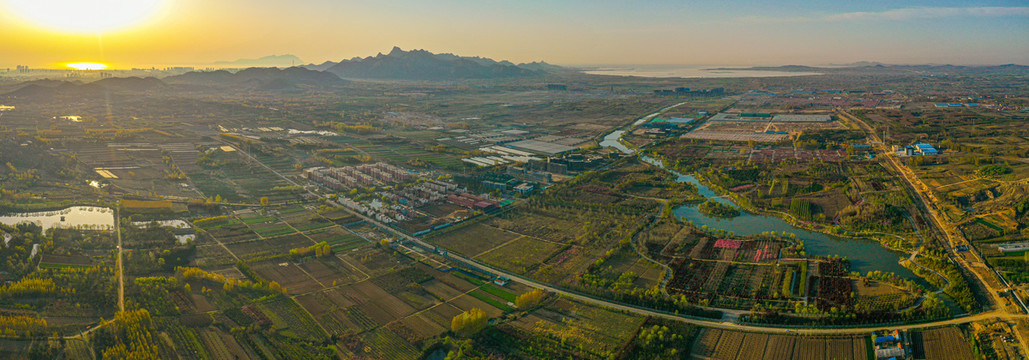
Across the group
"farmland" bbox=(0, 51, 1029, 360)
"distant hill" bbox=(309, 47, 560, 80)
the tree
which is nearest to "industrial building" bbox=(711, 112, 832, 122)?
"farmland" bbox=(0, 51, 1029, 360)

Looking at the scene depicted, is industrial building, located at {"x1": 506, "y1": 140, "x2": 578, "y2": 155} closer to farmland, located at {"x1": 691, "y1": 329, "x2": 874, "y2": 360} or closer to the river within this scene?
the river

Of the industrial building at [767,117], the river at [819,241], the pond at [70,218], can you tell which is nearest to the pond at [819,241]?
the river at [819,241]

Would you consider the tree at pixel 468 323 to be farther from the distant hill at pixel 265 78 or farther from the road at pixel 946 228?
the distant hill at pixel 265 78

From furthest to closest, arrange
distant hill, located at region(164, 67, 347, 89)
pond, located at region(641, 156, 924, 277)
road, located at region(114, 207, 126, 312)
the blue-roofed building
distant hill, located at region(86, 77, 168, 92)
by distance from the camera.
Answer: distant hill, located at region(164, 67, 347, 89)
distant hill, located at region(86, 77, 168, 92)
the blue-roofed building
pond, located at region(641, 156, 924, 277)
road, located at region(114, 207, 126, 312)

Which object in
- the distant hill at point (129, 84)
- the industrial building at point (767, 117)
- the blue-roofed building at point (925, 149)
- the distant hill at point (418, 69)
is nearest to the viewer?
the blue-roofed building at point (925, 149)

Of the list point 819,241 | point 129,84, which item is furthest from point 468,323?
point 129,84

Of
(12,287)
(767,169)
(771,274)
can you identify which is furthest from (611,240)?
(12,287)

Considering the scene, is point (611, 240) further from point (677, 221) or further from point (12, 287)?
point (12, 287)
